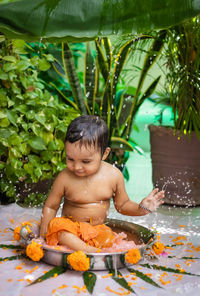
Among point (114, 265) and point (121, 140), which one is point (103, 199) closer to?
point (114, 265)

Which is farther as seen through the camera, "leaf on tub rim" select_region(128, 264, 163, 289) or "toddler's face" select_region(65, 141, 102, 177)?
"toddler's face" select_region(65, 141, 102, 177)

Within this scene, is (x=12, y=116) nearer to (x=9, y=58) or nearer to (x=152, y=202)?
(x=9, y=58)

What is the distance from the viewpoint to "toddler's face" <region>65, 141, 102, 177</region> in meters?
1.78

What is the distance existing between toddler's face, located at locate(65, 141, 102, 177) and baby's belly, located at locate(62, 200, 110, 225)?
0.48 feet

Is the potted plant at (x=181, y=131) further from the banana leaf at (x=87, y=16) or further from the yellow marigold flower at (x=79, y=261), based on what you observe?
the yellow marigold flower at (x=79, y=261)

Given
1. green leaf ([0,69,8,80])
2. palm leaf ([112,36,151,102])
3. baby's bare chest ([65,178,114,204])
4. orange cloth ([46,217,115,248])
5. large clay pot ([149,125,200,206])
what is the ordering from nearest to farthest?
orange cloth ([46,217,115,248]) → baby's bare chest ([65,178,114,204]) → green leaf ([0,69,8,80]) → large clay pot ([149,125,200,206]) → palm leaf ([112,36,151,102])

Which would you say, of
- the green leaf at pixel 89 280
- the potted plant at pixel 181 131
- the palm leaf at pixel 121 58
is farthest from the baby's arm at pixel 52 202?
the palm leaf at pixel 121 58

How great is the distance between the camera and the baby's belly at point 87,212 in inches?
73.7

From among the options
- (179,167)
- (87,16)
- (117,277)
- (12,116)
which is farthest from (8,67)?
(117,277)

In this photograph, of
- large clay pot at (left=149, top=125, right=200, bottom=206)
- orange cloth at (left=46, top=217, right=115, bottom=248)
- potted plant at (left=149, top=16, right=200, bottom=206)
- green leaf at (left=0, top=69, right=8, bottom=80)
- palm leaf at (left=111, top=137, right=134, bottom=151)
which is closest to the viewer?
orange cloth at (left=46, top=217, right=115, bottom=248)

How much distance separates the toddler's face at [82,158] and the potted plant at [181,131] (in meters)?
1.09

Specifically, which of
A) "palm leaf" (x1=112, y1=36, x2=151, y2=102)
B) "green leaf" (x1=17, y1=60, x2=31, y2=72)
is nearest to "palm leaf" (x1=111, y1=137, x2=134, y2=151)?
"palm leaf" (x1=112, y1=36, x2=151, y2=102)

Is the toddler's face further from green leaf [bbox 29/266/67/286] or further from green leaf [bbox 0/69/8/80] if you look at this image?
green leaf [bbox 0/69/8/80]

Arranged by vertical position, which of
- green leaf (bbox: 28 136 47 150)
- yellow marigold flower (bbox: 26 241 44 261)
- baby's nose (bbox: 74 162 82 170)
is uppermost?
green leaf (bbox: 28 136 47 150)
